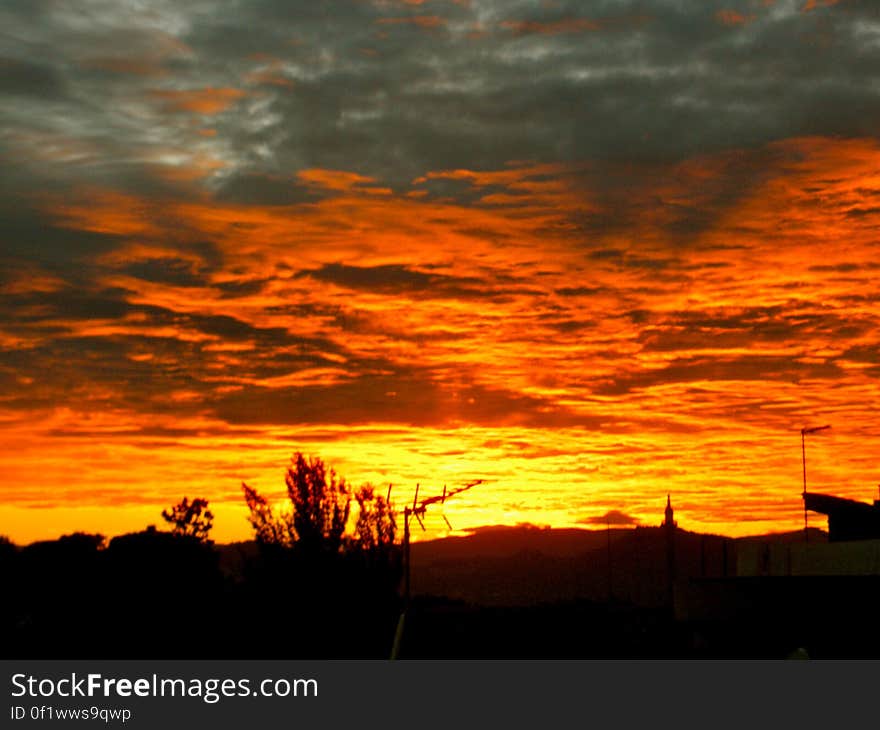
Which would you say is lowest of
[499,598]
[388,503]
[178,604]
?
[499,598]

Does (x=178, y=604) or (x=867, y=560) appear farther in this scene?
(x=178, y=604)

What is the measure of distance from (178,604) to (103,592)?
4491mm

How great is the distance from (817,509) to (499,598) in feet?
435

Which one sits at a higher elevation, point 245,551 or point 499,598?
point 245,551

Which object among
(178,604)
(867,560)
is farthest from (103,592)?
(867,560)

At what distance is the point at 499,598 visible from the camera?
197500 mm
